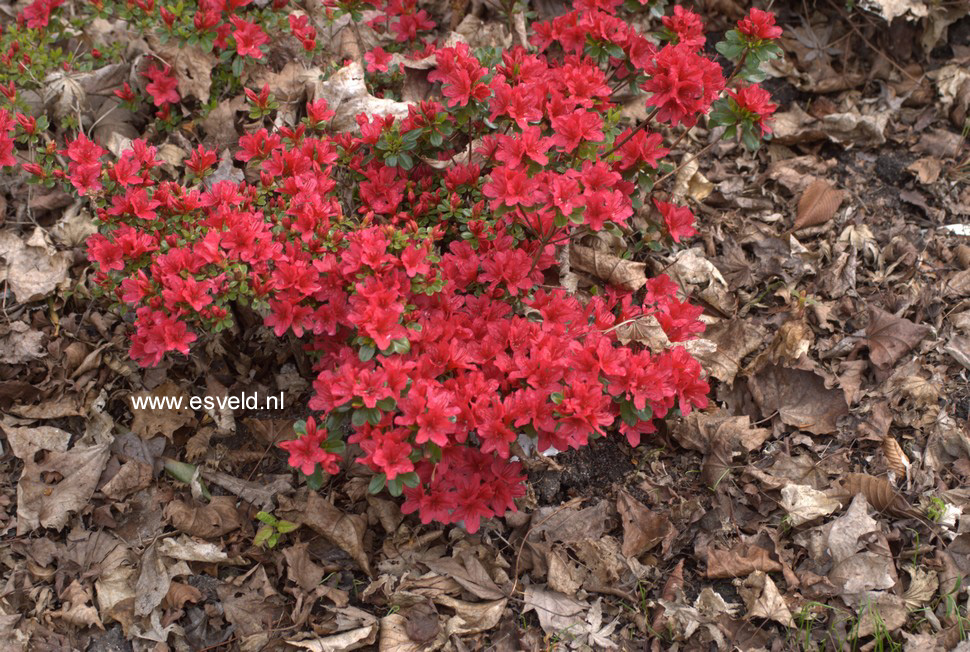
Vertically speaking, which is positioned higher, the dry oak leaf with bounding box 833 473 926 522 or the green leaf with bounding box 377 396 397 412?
the green leaf with bounding box 377 396 397 412

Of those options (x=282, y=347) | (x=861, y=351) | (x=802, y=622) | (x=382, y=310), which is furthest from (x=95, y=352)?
(x=861, y=351)

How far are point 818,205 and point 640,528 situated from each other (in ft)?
5.87

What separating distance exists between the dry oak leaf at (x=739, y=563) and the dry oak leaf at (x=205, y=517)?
1647 mm

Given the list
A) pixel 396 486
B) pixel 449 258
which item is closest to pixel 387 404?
pixel 396 486

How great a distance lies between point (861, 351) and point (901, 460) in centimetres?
52

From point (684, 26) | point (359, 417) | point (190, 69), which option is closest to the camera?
point (359, 417)

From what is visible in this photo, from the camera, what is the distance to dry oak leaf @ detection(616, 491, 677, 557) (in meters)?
2.77

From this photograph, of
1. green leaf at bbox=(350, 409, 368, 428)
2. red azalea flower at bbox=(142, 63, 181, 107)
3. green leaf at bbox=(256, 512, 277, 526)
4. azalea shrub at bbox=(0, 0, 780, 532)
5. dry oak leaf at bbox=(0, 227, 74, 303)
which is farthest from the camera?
red azalea flower at bbox=(142, 63, 181, 107)

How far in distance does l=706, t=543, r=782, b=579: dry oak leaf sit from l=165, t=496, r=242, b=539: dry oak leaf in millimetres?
1647

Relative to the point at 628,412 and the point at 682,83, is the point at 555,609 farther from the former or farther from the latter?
the point at 682,83

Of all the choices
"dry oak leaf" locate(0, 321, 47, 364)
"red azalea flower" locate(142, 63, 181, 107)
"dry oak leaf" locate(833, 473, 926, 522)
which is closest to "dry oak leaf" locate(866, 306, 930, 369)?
"dry oak leaf" locate(833, 473, 926, 522)

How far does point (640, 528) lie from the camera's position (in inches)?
111

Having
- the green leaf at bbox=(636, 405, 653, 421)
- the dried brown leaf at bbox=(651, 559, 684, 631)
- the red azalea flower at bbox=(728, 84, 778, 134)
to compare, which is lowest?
the dried brown leaf at bbox=(651, 559, 684, 631)

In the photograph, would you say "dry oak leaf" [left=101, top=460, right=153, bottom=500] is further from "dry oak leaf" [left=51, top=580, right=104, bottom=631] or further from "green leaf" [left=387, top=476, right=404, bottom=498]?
"green leaf" [left=387, top=476, right=404, bottom=498]
